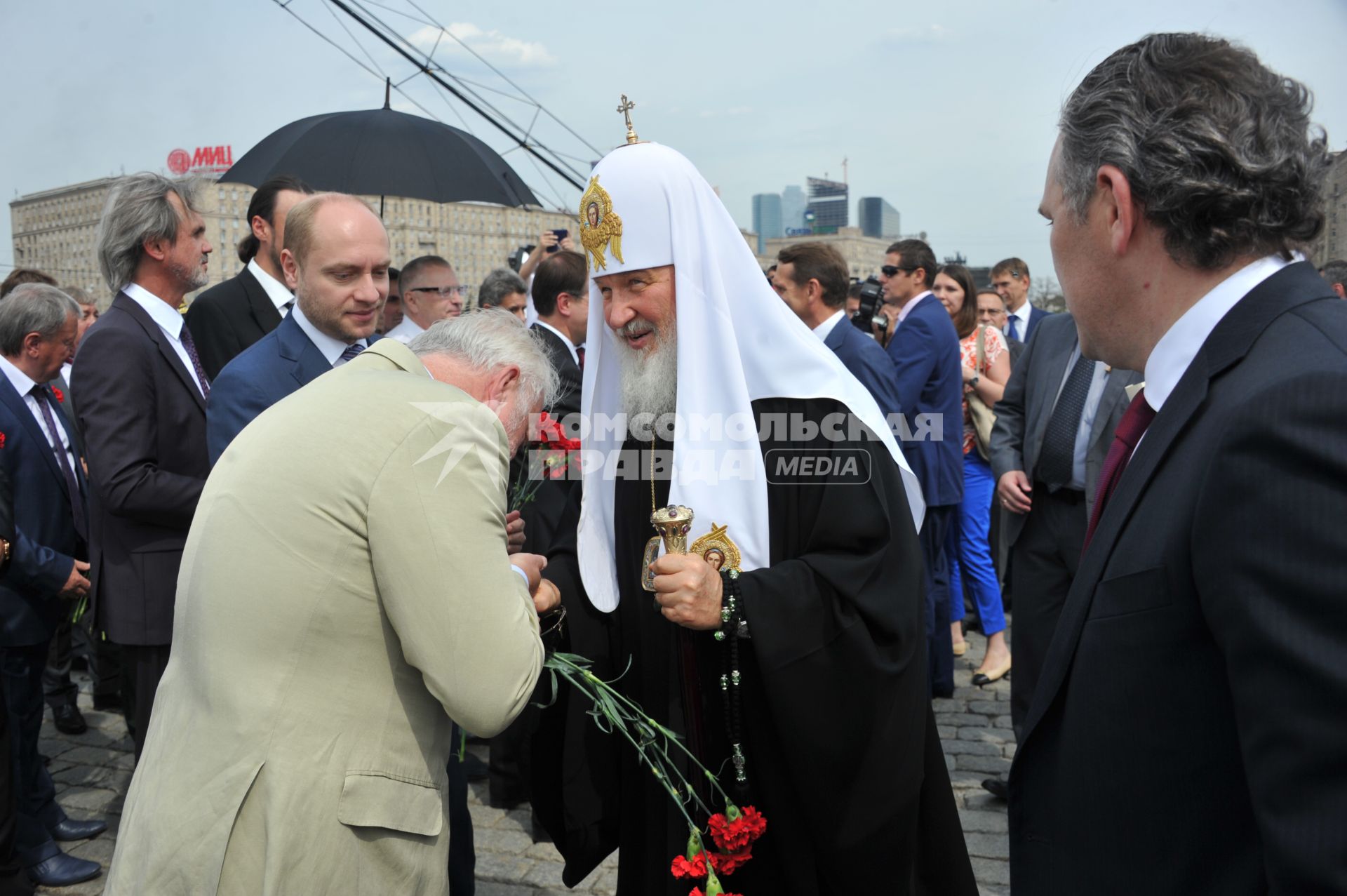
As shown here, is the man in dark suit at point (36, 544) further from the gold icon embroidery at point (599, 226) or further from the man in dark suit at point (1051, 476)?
the man in dark suit at point (1051, 476)

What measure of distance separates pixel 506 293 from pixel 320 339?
167 inches

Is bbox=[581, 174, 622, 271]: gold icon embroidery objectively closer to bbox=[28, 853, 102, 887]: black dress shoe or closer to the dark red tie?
the dark red tie

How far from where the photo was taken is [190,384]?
3.65m

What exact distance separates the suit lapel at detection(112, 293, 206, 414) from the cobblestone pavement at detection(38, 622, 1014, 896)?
2.09 m

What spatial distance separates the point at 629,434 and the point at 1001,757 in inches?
128

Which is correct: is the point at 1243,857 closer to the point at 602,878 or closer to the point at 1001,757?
the point at 602,878

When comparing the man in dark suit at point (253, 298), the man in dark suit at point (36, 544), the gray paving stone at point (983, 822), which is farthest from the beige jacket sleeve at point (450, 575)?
the gray paving stone at point (983, 822)

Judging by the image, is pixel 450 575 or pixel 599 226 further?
pixel 599 226

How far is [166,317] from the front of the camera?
12.3 feet

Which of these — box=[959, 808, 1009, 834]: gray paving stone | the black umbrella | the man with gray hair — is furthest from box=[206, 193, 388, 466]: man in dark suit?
the man with gray hair

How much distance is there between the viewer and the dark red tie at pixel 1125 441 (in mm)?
1683

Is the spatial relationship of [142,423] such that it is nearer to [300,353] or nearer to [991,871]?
[300,353]

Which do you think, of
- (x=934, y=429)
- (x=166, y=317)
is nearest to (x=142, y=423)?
(x=166, y=317)

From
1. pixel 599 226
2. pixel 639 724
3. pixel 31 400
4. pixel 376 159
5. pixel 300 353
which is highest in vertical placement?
pixel 376 159
